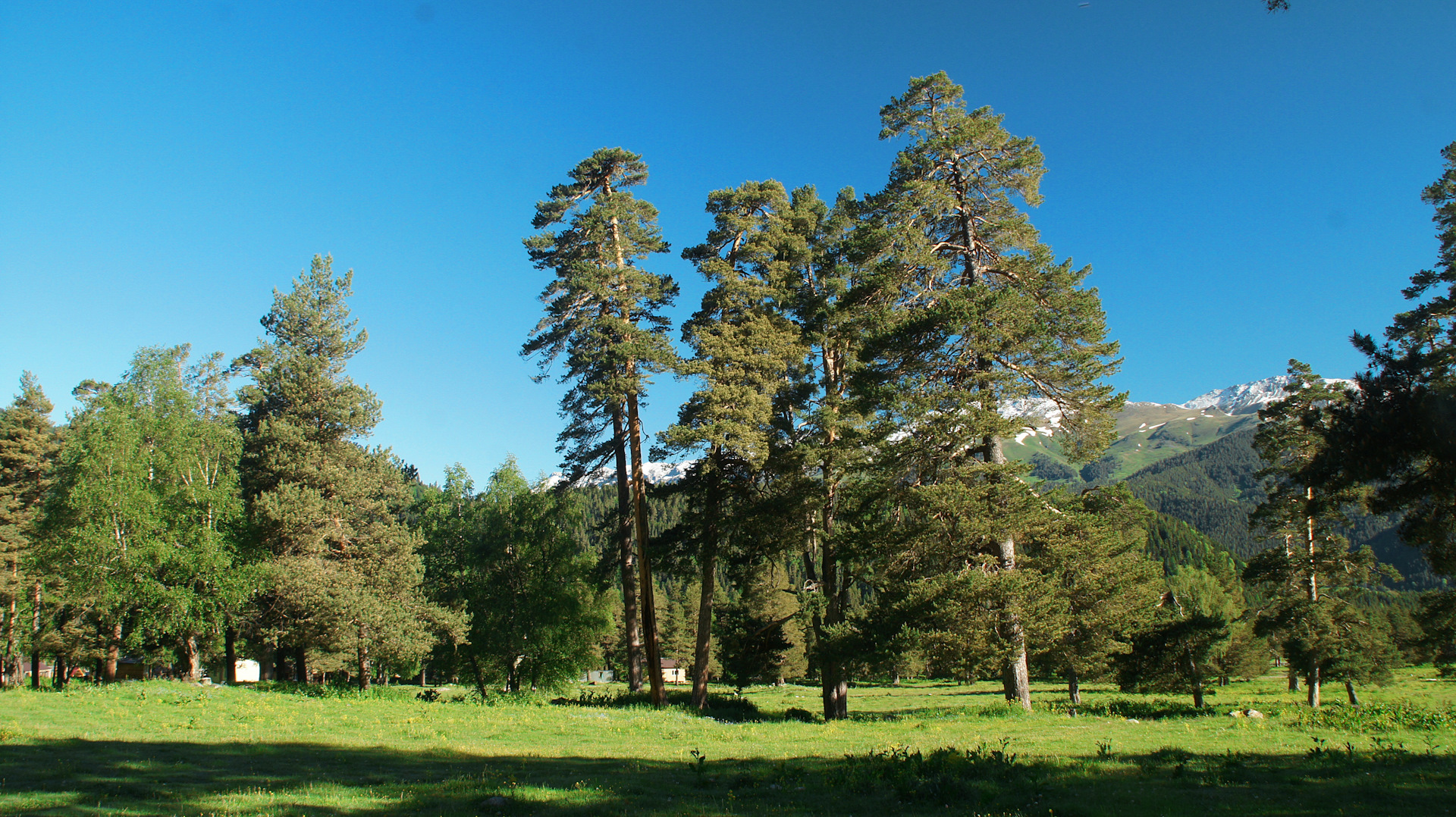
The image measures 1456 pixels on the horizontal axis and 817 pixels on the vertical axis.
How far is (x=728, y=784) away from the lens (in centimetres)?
1012

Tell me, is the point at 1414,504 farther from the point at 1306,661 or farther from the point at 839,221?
the point at 1306,661

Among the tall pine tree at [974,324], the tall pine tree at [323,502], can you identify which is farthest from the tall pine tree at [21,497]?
the tall pine tree at [974,324]

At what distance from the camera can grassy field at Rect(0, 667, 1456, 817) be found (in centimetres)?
839


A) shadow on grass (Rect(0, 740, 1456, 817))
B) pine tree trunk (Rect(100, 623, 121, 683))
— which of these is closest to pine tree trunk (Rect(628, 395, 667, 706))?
shadow on grass (Rect(0, 740, 1456, 817))

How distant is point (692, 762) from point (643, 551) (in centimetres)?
1280

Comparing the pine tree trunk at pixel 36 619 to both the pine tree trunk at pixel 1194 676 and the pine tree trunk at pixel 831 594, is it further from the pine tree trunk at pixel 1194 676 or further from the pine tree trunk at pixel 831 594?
the pine tree trunk at pixel 1194 676

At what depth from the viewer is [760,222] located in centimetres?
2528

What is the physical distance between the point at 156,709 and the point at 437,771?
12.8m

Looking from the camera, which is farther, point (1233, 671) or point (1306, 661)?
point (1233, 671)

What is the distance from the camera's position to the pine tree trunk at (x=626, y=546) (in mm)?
23828

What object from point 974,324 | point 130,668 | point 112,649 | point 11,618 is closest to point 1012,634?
point 974,324

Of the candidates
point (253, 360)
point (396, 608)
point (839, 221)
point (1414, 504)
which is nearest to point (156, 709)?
point (396, 608)

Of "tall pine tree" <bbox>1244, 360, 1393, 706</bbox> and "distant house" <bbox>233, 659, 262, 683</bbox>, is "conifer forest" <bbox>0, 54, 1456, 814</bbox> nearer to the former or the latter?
"tall pine tree" <bbox>1244, 360, 1393, 706</bbox>

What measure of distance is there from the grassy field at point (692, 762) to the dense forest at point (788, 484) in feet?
12.1
